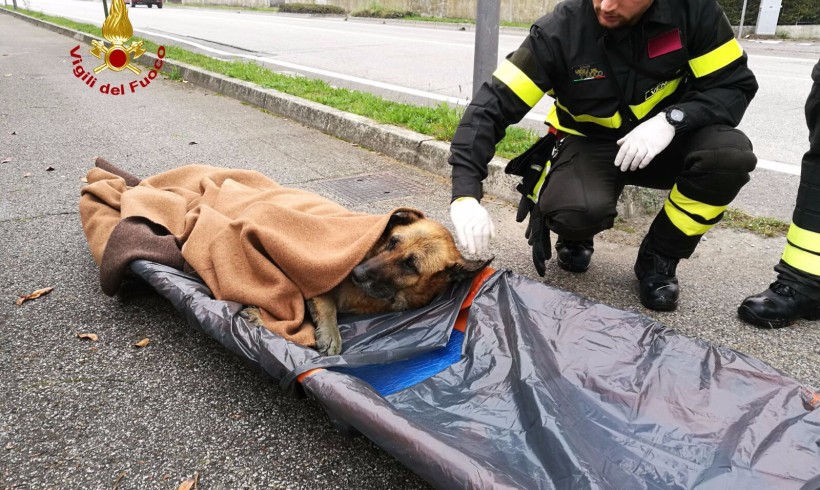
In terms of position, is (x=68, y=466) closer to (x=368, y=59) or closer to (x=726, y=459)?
(x=726, y=459)

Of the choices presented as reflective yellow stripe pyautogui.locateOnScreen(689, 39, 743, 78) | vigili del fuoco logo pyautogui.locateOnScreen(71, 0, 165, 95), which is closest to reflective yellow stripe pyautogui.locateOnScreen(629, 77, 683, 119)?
reflective yellow stripe pyautogui.locateOnScreen(689, 39, 743, 78)

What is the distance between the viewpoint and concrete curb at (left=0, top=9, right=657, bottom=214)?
14.3 ft

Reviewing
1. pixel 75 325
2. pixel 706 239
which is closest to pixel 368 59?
pixel 706 239

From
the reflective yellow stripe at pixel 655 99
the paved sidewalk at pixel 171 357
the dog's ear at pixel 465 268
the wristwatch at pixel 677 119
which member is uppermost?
Result: the reflective yellow stripe at pixel 655 99

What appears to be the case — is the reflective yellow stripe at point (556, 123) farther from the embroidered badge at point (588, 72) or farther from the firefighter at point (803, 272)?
the firefighter at point (803, 272)

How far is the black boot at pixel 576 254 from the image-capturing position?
3279mm

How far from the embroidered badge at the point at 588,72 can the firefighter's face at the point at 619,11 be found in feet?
0.61

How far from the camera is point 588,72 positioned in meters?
2.74

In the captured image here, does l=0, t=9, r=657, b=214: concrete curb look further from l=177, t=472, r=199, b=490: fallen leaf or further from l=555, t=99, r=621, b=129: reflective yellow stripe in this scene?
l=177, t=472, r=199, b=490: fallen leaf

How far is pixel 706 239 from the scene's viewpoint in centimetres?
364

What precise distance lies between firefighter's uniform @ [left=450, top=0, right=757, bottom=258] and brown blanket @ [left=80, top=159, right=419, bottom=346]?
658mm

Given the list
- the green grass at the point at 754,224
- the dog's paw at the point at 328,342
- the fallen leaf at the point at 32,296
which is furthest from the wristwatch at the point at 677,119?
the fallen leaf at the point at 32,296

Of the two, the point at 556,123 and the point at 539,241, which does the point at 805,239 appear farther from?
the point at 556,123

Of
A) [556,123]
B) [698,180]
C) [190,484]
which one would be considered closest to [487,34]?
[556,123]
